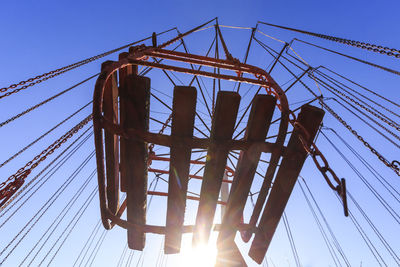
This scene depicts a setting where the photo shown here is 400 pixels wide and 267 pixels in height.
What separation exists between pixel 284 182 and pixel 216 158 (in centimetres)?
142

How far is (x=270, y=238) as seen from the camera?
4.57m

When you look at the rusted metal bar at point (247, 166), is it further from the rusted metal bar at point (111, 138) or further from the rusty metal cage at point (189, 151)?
the rusted metal bar at point (111, 138)

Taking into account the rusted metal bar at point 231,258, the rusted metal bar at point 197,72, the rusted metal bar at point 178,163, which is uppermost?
the rusted metal bar at point 197,72

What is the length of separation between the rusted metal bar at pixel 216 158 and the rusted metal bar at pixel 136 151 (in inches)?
45.0

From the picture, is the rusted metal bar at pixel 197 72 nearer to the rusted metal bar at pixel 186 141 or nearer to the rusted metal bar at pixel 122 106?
the rusted metal bar at pixel 122 106

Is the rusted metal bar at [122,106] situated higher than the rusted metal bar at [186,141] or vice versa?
the rusted metal bar at [122,106]

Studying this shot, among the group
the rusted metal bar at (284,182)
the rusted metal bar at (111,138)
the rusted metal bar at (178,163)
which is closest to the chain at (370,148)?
the rusted metal bar at (284,182)

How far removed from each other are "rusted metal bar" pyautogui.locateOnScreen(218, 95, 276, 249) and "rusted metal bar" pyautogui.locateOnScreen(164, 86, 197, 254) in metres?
0.96

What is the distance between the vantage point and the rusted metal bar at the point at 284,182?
12.1ft

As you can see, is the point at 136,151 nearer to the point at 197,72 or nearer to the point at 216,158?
the point at 216,158

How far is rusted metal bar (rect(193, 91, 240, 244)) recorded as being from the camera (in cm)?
345

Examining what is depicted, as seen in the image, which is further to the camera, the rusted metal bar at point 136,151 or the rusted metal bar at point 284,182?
the rusted metal bar at point 284,182

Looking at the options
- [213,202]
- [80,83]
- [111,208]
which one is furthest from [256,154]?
[80,83]

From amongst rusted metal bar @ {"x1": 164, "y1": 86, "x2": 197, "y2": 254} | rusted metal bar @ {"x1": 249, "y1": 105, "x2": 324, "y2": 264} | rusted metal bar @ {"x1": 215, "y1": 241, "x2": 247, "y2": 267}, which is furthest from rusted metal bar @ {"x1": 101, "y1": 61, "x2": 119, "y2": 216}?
rusted metal bar @ {"x1": 249, "y1": 105, "x2": 324, "y2": 264}
